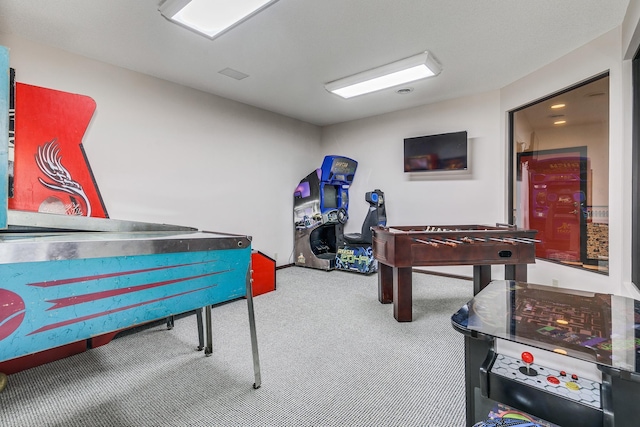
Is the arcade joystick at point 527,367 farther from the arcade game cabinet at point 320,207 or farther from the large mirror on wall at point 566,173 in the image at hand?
the arcade game cabinet at point 320,207

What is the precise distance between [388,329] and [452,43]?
2.73m

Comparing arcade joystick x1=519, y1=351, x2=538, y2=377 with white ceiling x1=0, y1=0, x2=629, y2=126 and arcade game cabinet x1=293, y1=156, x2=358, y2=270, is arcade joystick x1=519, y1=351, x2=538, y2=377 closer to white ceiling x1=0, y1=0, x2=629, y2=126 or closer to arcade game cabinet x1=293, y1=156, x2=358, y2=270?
white ceiling x1=0, y1=0, x2=629, y2=126

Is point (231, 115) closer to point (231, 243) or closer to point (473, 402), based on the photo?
point (231, 243)

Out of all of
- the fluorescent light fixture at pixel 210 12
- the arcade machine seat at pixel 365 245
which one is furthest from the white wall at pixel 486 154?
the fluorescent light fixture at pixel 210 12

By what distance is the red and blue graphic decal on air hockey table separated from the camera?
99cm

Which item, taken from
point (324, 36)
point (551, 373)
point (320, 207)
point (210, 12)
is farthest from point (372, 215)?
point (551, 373)

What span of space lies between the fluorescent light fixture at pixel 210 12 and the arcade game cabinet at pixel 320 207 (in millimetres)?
2734

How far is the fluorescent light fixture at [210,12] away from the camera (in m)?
2.08

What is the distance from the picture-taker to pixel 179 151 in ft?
12.0

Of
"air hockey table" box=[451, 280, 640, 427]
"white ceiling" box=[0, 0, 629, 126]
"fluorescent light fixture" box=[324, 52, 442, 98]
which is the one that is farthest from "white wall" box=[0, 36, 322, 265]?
"air hockey table" box=[451, 280, 640, 427]

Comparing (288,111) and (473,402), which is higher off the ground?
(288,111)

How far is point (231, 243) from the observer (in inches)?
68.5

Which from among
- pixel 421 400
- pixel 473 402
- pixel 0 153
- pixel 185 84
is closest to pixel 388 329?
pixel 421 400

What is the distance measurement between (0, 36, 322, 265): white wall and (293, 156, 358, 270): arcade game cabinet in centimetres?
23
